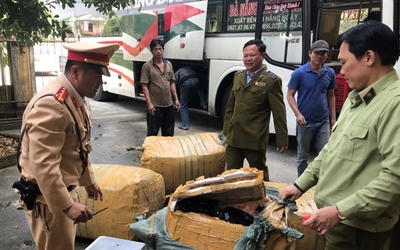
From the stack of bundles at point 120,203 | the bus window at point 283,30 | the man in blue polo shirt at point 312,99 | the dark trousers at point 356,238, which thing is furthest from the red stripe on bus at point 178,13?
the dark trousers at point 356,238

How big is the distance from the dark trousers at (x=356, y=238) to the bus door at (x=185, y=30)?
5.36m

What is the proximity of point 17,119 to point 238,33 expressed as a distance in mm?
5056

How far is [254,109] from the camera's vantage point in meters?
3.49

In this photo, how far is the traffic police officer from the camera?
1.66m

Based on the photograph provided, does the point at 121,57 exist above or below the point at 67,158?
above

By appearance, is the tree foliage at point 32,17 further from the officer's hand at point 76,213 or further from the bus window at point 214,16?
the officer's hand at point 76,213

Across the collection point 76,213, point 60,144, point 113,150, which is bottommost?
point 113,150

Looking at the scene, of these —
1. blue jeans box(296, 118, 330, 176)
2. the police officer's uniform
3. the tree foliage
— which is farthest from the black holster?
the tree foliage

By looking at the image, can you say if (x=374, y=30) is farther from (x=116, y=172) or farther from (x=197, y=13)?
(x=197, y=13)

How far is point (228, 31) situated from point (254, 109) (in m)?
3.36

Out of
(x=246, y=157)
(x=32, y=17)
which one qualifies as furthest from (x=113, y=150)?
(x=246, y=157)

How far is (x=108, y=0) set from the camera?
211 inches

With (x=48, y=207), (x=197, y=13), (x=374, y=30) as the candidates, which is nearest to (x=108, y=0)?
(x=197, y=13)

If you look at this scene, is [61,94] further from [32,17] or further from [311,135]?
[32,17]
